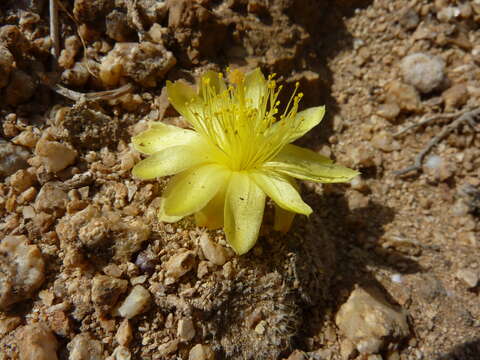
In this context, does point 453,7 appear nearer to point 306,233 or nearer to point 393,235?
point 393,235

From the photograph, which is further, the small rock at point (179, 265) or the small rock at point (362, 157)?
the small rock at point (362, 157)

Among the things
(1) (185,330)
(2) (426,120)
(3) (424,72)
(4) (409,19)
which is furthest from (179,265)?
(4) (409,19)

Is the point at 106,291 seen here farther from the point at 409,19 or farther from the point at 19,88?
the point at 409,19

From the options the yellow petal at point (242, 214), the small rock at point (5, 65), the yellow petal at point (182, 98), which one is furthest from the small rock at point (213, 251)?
the small rock at point (5, 65)

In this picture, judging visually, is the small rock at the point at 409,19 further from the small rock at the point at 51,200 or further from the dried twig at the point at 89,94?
the small rock at the point at 51,200

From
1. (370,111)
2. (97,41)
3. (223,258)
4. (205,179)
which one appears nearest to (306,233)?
(223,258)

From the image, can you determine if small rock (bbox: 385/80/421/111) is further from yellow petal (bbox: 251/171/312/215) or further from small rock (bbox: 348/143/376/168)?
yellow petal (bbox: 251/171/312/215)

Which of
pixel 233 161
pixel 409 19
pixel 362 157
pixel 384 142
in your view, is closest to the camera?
Result: pixel 233 161
